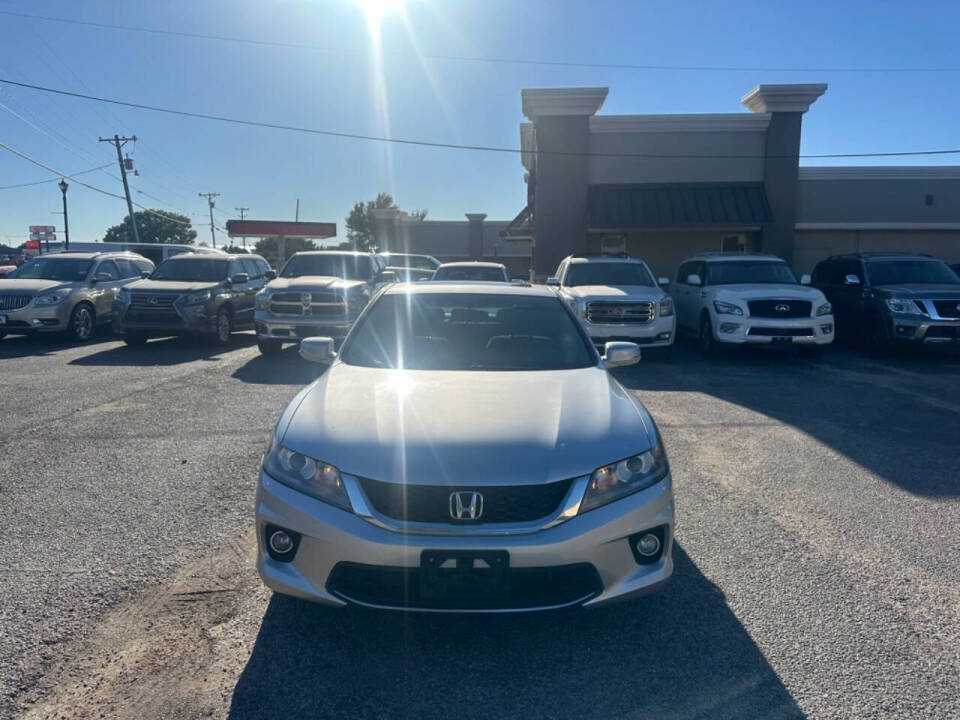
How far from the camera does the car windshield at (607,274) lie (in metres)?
13.3

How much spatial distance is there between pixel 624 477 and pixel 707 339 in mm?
10416

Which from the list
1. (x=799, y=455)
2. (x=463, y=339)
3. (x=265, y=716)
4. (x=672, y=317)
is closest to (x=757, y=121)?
(x=672, y=317)

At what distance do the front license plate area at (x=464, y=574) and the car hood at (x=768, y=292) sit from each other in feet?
33.6

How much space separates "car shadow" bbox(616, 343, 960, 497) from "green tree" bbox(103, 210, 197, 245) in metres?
86.5

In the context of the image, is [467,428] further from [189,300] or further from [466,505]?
[189,300]

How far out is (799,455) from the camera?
6621 millimetres

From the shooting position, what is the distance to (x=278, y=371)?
36.5 feet

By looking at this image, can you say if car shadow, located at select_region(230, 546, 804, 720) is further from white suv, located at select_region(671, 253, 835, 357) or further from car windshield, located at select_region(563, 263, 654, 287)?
car windshield, located at select_region(563, 263, 654, 287)

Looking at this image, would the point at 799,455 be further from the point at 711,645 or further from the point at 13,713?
the point at 13,713

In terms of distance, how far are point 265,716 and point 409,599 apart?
67cm

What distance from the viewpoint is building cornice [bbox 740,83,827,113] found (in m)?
19.5

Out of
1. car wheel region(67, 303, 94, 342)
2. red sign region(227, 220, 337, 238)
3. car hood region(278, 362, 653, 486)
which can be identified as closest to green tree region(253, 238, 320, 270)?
red sign region(227, 220, 337, 238)

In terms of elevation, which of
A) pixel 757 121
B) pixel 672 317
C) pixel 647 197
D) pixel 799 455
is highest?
pixel 757 121

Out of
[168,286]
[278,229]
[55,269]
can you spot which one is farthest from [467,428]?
[278,229]
